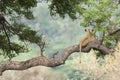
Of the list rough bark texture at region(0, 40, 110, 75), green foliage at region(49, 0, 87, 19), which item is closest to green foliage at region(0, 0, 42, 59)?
rough bark texture at region(0, 40, 110, 75)

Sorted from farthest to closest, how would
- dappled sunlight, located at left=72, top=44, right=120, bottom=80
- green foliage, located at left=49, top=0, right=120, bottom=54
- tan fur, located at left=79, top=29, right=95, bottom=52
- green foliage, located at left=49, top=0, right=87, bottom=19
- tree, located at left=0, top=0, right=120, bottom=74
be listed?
dappled sunlight, located at left=72, top=44, right=120, bottom=80 → green foliage, located at left=49, top=0, right=120, bottom=54 → tan fur, located at left=79, top=29, right=95, bottom=52 → tree, located at left=0, top=0, right=120, bottom=74 → green foliage, located at left=49, top=0, right=87, bottom=19

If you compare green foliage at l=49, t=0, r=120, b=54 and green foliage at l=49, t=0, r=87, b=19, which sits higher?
green foliage at l=49, t=0, r=87, b=19

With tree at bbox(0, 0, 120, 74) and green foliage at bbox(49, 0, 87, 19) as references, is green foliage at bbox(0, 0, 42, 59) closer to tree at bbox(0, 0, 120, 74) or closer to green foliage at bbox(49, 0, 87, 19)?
tree at bbox(0, 0, 120, 74)

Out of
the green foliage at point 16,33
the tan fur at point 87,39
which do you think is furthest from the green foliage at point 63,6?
the tan fur at point 87,39

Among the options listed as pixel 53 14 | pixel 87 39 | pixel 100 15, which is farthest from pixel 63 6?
pixel 100 15

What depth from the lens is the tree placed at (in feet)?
50.7

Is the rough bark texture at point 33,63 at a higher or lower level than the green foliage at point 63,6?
lower

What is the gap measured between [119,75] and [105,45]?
21.6 ft

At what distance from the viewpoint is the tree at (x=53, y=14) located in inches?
608

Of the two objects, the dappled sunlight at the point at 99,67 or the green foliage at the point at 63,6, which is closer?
the green foliage at the point at 63,6

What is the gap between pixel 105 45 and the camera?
21766 mm

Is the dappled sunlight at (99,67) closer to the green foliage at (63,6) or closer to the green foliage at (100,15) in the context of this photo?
the green foliage at (100,15)

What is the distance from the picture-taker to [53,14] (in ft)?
53.6

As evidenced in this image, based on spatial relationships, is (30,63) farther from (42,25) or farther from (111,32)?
(42,25)
